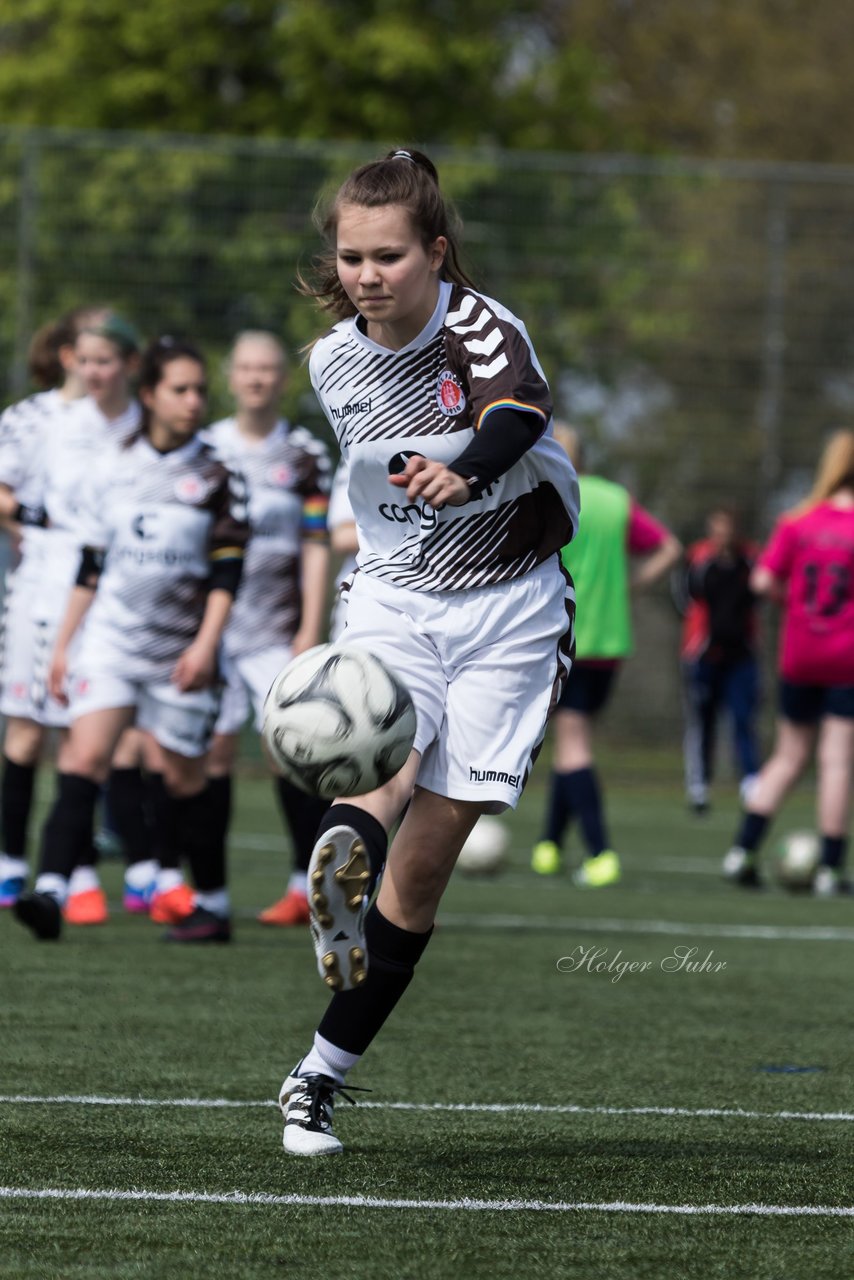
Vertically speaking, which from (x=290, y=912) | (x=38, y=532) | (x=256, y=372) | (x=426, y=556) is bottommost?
(x=290, y=912)

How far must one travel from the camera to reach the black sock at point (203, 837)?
7.88 m

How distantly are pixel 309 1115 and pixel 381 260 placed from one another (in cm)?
167

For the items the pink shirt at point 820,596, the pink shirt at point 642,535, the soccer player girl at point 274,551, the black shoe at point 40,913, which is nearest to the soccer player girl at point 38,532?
the soccer player girl at point 274,551

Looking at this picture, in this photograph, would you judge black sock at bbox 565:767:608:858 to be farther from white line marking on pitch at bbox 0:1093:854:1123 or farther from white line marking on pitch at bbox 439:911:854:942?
white line marking on pitch at bbox 0:1093:854:1123

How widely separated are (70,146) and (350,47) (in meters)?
9.50

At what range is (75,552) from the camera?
877 cm

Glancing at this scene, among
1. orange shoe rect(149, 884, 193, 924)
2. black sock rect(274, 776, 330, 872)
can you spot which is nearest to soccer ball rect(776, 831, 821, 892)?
black sock rect(274, 776, 330, 872)

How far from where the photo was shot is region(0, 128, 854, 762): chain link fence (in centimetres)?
1711

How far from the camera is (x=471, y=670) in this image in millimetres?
4340

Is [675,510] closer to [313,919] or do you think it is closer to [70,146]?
[70,146]

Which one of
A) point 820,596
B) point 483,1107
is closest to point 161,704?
point 483,1107

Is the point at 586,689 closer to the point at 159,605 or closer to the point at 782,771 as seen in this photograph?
the point at 782,771

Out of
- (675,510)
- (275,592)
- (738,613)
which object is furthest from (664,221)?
(275,592)

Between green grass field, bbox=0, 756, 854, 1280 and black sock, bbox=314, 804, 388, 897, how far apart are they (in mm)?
590
